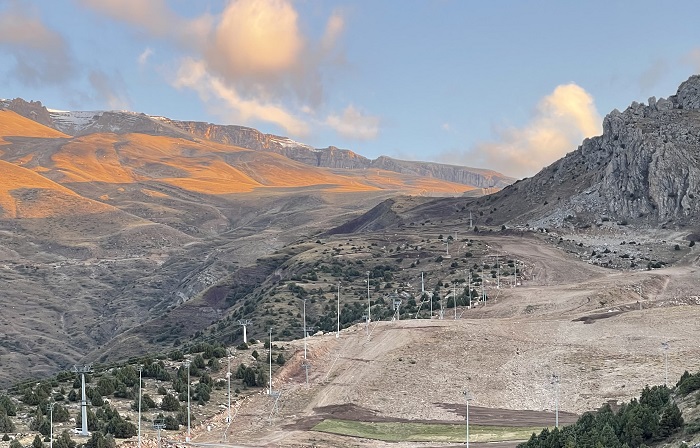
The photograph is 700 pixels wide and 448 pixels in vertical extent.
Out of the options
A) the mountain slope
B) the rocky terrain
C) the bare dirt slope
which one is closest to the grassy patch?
the bare dirt slope

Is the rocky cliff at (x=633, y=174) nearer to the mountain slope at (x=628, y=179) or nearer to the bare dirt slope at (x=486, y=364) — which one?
the mountain slope at (x=628, y=179)

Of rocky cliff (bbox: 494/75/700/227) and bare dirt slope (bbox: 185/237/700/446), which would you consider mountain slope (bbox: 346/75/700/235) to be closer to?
rocky cliff (bbox: 494/75/700/227)

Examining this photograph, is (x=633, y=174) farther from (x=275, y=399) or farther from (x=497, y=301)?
(x=275, y=399)

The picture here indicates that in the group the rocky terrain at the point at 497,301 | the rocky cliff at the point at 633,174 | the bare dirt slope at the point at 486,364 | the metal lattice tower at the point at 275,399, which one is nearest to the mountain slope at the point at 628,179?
the rocky cliff at the point at 633,174

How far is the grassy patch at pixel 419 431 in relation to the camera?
5578 cm

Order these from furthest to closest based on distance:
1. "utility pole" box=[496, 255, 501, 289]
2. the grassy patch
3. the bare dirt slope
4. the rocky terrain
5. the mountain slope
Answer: the mountain slope, "utility pole" box=[496, 255, 501, 289], the rocky terrain, the bare dirt slope, the grassy patch

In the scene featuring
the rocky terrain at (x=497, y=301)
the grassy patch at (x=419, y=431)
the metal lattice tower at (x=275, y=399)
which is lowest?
the grassy patch at (x=419, y=431)

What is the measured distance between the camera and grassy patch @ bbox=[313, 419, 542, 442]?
183 feet

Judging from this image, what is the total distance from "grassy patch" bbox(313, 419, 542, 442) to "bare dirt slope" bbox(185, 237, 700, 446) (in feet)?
4.89

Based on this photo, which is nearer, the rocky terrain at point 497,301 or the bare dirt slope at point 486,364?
the bare dirt slope at point 486,364

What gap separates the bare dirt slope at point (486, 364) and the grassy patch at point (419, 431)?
149 cm

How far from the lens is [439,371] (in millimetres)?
73000

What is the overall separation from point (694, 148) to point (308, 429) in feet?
349

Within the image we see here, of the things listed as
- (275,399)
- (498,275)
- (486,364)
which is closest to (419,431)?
(275,399)
